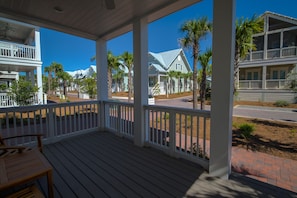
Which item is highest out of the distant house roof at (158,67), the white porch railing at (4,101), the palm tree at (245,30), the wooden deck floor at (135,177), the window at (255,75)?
the distant house roof at (158,67)

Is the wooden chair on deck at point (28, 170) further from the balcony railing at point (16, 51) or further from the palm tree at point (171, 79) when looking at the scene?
the palm tree at point (171, 79)

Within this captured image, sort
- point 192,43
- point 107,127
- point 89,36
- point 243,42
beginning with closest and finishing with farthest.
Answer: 1. point 89,36
2. point 107,127
3. point 243,42
4. point 192,43

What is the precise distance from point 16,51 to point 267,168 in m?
11.5

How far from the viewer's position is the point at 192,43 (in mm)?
7367

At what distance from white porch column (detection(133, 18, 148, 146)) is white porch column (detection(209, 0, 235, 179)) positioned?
1.62m

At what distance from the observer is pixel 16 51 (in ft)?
27.6

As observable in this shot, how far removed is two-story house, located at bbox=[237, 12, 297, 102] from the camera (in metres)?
11.4

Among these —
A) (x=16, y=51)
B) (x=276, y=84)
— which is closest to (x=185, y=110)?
(x=16, y=51)

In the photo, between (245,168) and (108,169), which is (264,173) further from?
(108,169)

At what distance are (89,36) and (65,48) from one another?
89.8 ft

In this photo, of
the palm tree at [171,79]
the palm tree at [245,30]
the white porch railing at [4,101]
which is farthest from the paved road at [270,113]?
the white porch railing at [4,101]

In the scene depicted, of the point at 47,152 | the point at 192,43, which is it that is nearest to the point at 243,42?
the point at 192,43

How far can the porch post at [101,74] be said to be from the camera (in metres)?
4.65

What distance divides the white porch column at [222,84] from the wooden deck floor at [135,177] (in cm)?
31
